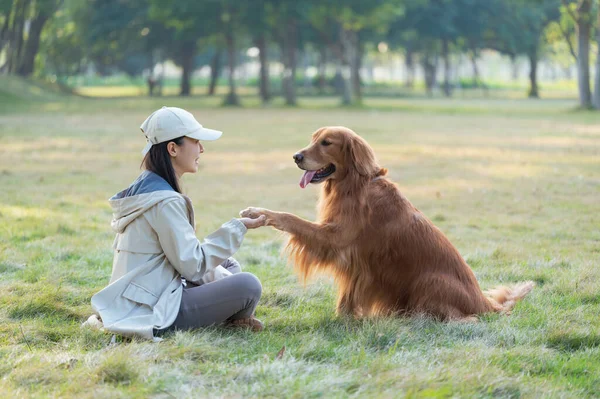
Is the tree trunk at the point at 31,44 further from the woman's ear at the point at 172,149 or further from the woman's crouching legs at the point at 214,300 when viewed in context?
the woman's crouching legs at the point at 214,300

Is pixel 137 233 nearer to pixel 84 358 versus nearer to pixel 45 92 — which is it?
pixel 84 358

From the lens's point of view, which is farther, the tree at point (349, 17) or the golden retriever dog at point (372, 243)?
the tree at point (349, 17)

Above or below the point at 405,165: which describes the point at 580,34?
above

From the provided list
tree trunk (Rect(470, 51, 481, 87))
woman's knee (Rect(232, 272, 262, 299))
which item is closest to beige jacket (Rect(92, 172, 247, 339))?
woman's knee (Rect(232, 272, 262, 299))

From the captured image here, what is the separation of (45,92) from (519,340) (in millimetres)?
44650

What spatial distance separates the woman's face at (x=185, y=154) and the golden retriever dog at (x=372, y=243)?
26.5 inches

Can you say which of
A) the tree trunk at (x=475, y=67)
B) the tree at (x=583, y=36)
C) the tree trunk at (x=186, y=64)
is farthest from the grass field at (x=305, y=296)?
the tree trunk at (x=475, y=67)

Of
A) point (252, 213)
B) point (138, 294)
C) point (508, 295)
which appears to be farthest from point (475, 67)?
point (138, 294)

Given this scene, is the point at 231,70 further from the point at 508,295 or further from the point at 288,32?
the point at 508,295

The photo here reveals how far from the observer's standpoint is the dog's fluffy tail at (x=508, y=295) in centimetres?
565

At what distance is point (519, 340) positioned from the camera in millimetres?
4809

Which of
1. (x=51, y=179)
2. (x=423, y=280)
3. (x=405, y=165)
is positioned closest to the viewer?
(x=423, y=280)

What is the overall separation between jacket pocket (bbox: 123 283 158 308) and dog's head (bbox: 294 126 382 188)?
4.19 feet

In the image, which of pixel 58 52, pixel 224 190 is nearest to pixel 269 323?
pixel 224 190
